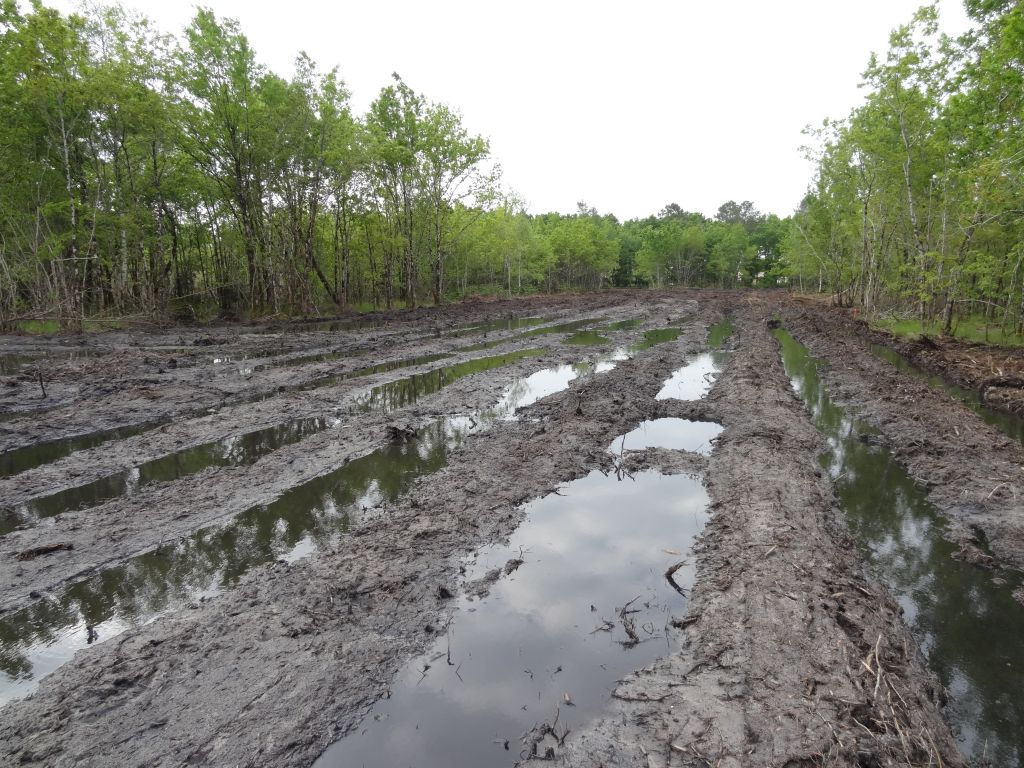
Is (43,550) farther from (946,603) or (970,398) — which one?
(970,398)

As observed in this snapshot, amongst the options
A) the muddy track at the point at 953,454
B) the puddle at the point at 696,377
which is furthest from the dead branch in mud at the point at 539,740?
the puddle at the point at 696,377

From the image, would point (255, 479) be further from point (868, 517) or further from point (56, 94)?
point (56, 94)

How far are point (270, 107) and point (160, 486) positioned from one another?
88.7 ft

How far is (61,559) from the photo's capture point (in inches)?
219

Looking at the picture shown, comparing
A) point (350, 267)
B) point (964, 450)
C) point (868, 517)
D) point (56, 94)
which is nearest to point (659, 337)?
point (964, 450)

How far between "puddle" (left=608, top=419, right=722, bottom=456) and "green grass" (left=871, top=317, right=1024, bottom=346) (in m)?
15.9

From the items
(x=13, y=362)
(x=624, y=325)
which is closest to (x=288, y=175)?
(x=13, y=362)

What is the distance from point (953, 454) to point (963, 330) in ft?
60.3

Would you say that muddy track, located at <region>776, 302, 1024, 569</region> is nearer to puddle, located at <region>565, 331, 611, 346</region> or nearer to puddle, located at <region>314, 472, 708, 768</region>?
puddle, located at <region>314, 472, 708, 768</region>

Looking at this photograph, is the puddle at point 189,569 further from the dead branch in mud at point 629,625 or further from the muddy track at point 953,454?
the muddy track at point 953,454

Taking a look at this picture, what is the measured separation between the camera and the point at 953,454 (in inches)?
346

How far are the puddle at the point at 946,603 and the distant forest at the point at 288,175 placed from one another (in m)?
11.4

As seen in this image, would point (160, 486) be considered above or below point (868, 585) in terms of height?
above

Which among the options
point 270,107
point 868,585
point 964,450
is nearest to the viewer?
point 868,585
